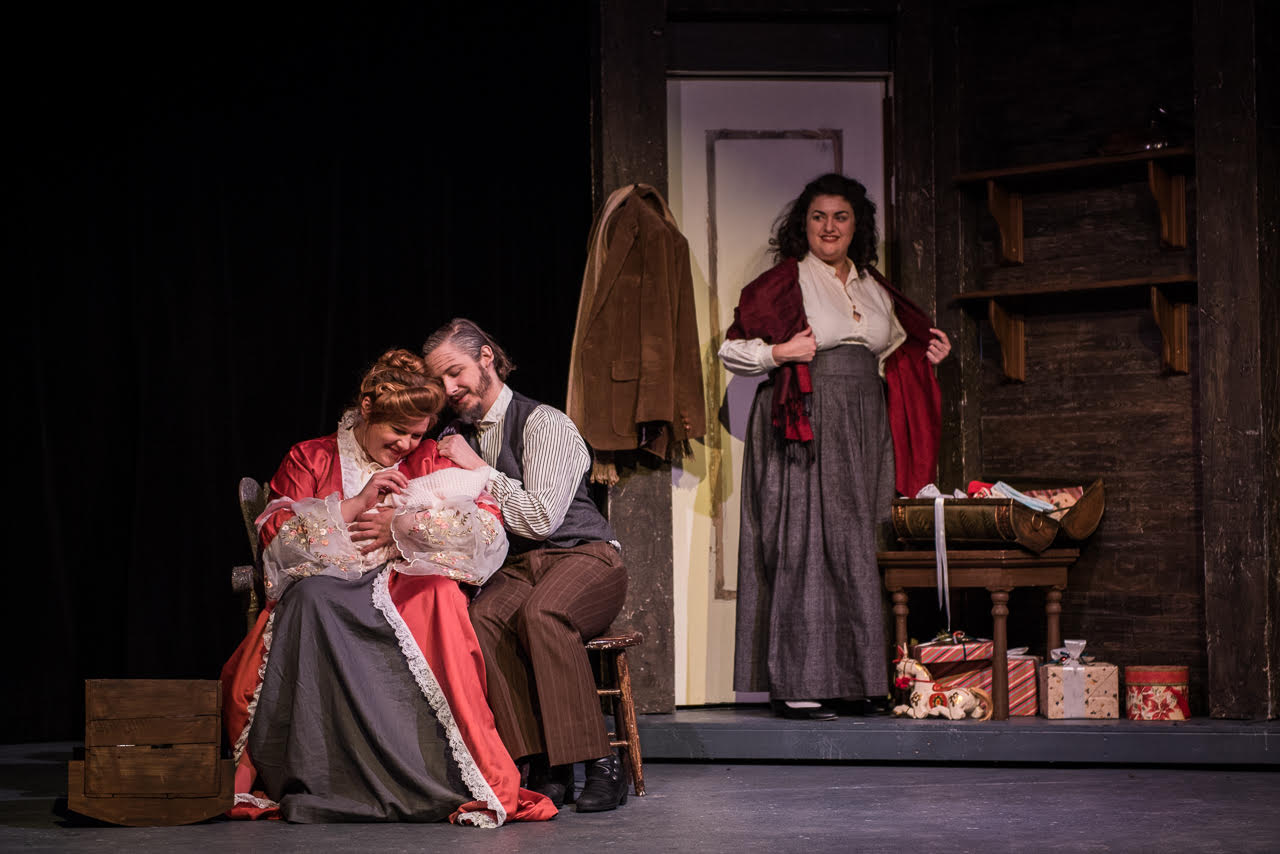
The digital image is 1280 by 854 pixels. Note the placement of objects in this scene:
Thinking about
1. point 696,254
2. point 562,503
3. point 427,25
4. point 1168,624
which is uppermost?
point 427,25

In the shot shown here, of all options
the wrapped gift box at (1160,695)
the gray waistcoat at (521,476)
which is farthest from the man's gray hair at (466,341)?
the wrapped gift box at (1160,695)

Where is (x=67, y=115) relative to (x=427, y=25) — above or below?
below

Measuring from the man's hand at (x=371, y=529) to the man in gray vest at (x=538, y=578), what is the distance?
0.30 meters

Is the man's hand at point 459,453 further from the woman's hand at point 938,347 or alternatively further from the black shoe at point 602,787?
the woman's hand at point 938,347

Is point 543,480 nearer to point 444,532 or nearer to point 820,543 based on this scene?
point 444,532

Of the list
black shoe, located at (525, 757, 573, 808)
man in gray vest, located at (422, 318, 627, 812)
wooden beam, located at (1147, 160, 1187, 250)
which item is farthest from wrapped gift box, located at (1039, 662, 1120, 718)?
black shoe, located at (525, 757, 573, 808)

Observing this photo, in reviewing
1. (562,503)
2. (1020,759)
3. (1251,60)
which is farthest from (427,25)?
(1020,759)

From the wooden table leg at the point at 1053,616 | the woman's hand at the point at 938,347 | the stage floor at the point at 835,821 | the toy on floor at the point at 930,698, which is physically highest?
the woman's hand at the point at 938,347

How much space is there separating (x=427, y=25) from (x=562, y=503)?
7.94 feet

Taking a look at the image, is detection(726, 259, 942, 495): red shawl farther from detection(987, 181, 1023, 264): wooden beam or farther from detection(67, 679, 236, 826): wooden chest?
detection(67, 679, 236, 826): wooden chest

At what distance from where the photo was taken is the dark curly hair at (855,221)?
5.09m

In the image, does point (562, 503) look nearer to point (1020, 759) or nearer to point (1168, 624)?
point (1020, 759)

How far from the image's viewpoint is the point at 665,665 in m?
4.95

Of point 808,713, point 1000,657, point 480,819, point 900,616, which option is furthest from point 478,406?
point 1000,657
